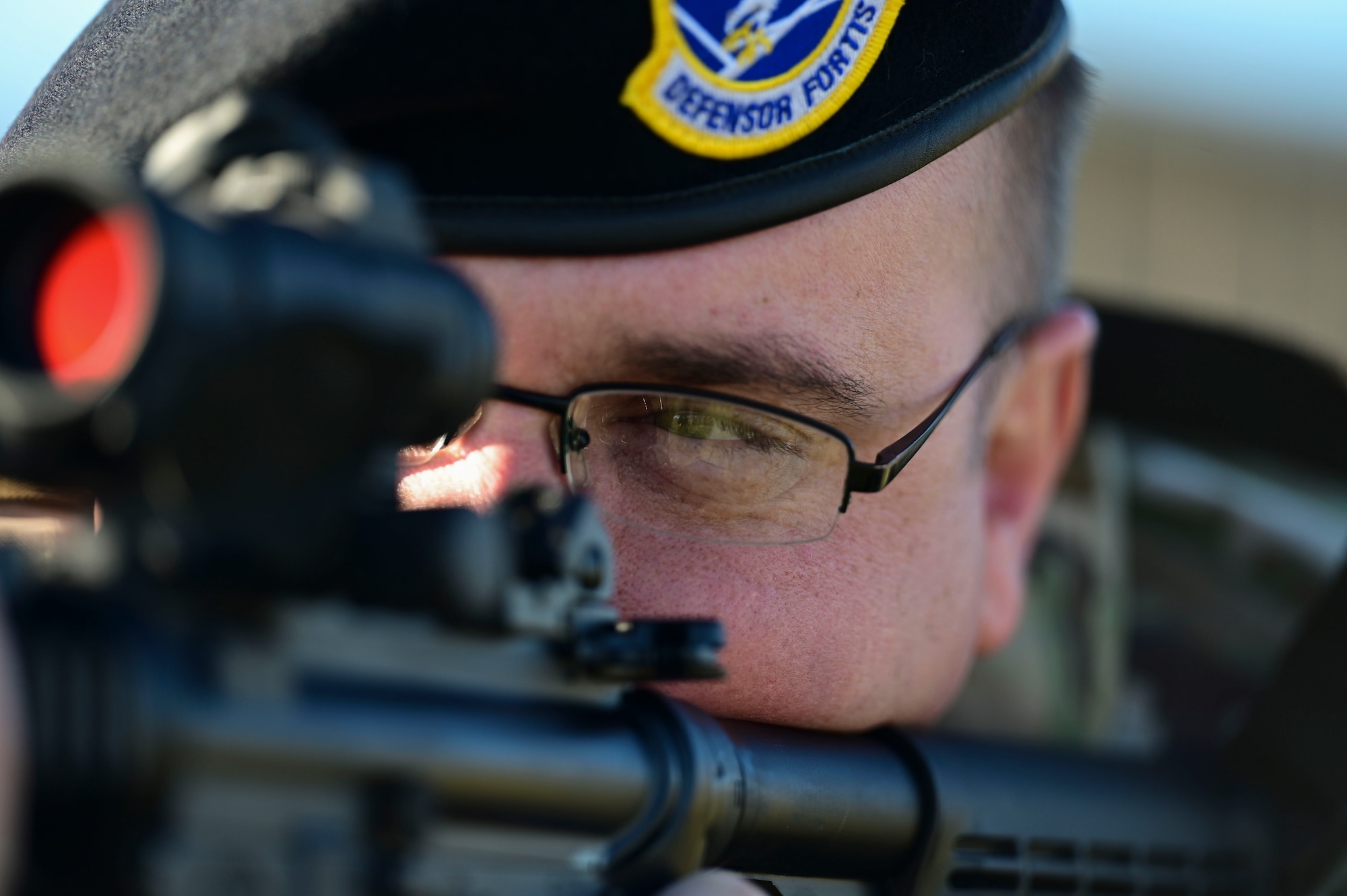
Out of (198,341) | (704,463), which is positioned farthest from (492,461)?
(198,341)

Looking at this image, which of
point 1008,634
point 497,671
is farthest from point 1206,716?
point 497,671

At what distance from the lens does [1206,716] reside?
3506 mm

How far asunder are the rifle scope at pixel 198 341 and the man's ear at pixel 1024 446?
1611 millimetres

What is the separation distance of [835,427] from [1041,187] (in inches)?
32.7

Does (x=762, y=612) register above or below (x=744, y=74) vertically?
below

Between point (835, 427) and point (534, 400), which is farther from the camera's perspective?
point (835, 427)

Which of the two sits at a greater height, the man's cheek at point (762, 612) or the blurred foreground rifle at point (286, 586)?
the blurred foreground rifle at point (286, 586)

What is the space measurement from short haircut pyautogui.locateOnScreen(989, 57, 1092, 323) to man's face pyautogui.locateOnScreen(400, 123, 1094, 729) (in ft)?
0.38

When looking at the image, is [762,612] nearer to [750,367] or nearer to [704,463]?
[704,463]

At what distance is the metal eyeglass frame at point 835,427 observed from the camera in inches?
75.4

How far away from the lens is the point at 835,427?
211 cm

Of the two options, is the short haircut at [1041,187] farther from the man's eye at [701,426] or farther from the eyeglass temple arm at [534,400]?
the eyeglass temple arm at [534,400]

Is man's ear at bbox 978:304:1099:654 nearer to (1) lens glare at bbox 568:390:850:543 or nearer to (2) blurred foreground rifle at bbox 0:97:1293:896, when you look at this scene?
(1) lens glare at bbox 568:390:850:543

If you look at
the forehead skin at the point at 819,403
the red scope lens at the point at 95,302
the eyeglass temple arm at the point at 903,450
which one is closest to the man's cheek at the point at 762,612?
the forehead skin at the point at 819,403
